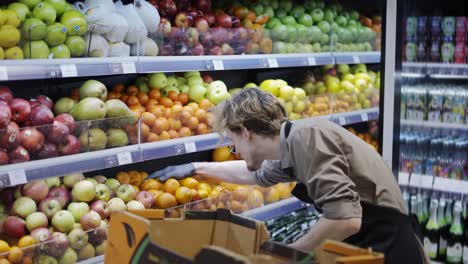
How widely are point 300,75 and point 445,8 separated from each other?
3.59 ft

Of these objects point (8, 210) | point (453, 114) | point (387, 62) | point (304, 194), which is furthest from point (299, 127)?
point (453, 114)

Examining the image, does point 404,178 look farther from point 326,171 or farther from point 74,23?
point 74,23

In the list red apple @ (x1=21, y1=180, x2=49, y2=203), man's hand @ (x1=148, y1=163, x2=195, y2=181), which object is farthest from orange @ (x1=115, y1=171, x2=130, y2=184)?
red apple @ (x1=21, y1=180, x2=49, y2=203)

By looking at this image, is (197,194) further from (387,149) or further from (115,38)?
(387,149)

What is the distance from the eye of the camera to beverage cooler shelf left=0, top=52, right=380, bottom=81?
2.45 m

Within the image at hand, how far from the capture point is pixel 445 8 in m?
3.98

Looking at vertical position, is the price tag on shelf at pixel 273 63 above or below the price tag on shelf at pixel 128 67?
below

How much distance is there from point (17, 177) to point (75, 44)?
0.65 meters

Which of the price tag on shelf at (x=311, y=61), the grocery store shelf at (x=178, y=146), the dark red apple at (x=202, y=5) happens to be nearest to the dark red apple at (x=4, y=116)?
the grocery store shelf at (x=178, y=146)

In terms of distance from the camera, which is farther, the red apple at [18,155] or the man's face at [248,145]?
the red apple at [18,155]

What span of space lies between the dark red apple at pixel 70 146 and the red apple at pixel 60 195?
0.19 m

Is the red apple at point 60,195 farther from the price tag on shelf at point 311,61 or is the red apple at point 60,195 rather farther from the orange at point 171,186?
the price tag on shelf at point 311,61

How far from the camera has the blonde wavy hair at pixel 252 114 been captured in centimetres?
218

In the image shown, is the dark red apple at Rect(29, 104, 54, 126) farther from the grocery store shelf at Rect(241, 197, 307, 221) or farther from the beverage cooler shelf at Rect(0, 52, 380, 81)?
the grocery store shelf at Rect(241, 197, 307, 221)
